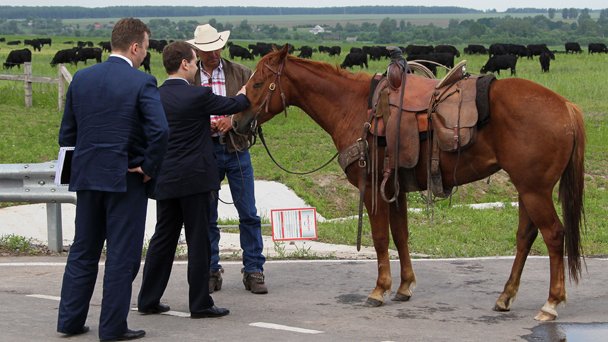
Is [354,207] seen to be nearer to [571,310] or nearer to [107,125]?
[571,310]

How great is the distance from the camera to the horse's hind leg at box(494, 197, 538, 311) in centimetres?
912

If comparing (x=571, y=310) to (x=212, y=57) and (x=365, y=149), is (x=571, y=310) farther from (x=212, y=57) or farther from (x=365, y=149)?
(x=212, y=57)

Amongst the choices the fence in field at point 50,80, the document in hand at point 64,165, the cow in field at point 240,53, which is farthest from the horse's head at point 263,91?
the cow in field at point 240,53

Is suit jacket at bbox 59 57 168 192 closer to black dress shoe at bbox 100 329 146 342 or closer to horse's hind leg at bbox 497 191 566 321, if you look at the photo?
black dress shoe at bbox 100 329 146 342

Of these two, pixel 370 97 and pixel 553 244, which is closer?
pixel 553 244

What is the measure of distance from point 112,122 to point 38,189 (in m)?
3.90

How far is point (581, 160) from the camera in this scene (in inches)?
355

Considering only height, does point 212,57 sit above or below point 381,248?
above

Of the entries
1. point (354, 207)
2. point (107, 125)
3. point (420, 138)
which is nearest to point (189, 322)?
point (107, 125)

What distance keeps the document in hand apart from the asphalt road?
1123 mm

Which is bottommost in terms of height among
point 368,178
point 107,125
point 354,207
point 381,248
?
point 354,207

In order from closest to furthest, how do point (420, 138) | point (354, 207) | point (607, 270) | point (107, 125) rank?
1. point (107, 125)
2. point (420, 138)
3. point (607, 270)
4. point (354, 207)

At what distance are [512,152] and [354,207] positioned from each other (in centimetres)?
771

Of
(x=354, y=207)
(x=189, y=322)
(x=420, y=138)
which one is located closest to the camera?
(x=189, y=322)
